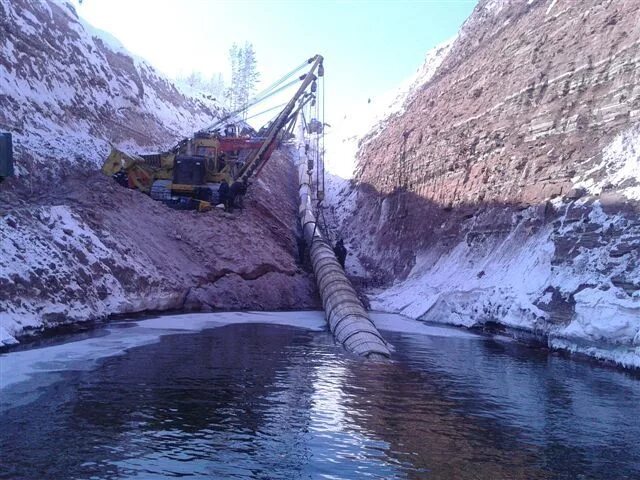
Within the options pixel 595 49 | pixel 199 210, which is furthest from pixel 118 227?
pixel 595 49

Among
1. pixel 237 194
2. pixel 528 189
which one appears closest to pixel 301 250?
pixel 237 194

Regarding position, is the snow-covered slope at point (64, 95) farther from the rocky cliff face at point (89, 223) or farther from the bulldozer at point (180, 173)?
the bulldozer at point (180, 173)

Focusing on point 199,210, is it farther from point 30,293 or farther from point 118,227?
point 30,293

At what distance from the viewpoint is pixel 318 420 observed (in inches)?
402

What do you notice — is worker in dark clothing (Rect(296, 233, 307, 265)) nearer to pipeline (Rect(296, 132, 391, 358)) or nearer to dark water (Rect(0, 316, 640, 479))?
pipeline (Rect(296, 132, 391, 358))

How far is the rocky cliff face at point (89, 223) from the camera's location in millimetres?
18078

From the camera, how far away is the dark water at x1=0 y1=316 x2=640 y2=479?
26.4 feet

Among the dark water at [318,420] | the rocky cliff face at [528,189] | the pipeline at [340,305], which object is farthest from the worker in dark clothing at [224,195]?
the dark water at [318,420]

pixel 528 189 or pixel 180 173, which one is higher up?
pixel 180 173

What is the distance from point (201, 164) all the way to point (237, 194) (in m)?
2.44

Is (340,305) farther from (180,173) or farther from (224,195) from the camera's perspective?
(180,173)

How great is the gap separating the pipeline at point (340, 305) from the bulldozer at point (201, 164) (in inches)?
210

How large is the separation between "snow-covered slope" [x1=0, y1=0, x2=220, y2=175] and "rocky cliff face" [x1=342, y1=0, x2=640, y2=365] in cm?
1710

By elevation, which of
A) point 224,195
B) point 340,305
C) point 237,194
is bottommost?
point 340,305
